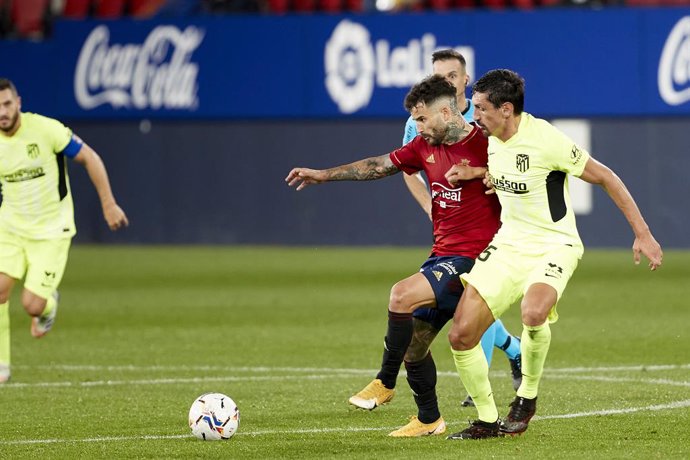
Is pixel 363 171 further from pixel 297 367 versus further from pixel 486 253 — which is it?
pixel 297 367

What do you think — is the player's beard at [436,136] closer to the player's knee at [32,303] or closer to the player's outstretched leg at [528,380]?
the player's outstretched leg at [528,380]

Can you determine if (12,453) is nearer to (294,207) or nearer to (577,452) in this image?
(577,452)

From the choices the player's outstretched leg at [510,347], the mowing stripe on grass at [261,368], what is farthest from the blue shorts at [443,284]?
the mowing stripe on grass at [261,368]

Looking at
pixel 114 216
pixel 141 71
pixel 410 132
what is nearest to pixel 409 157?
pixel 410 132

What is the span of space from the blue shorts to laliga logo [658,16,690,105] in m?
13.9

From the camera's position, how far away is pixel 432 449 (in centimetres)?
743

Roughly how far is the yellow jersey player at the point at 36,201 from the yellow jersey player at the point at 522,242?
387cm

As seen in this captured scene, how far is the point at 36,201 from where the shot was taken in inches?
433

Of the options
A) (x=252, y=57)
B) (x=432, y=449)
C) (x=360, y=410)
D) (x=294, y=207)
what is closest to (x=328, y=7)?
(x=252, y=57)

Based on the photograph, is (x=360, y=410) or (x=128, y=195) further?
(x=128, y=195)

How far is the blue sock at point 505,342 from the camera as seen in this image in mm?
9422

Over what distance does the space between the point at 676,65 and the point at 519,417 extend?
1436cm

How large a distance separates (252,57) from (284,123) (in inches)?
44.8

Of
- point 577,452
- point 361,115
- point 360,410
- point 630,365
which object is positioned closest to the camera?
point 577,452
